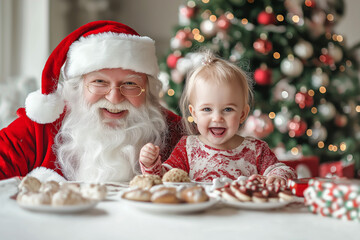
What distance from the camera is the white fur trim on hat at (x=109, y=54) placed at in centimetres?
169

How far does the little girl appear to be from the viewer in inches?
60.0

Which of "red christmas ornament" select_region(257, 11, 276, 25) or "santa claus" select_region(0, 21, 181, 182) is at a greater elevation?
"red christmas ornament" select_region(257, 11, 276, 25)

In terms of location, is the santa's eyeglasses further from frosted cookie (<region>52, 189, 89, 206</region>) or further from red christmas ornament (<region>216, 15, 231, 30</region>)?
red christmas ornament (<region>216, 15, 231, 30</region>)

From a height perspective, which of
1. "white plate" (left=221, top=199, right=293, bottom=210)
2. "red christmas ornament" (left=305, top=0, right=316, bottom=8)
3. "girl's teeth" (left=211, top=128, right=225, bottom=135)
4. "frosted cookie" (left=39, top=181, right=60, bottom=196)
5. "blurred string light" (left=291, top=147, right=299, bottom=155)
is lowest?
"blurred string light" (left=291, top=147, right=299, bottom=155)

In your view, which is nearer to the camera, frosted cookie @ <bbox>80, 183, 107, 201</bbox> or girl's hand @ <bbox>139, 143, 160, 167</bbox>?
frosted cookie @ <bbox>80, 183, 107, 201</bbox>

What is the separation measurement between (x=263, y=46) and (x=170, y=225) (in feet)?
9.78

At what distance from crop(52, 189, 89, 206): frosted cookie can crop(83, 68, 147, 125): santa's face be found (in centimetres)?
84

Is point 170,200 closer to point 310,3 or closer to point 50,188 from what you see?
point 50,188

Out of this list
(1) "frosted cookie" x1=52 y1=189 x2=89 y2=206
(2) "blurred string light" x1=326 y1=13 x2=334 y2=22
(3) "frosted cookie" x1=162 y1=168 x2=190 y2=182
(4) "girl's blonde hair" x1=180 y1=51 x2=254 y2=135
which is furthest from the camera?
(2) "blurred string light" x1=326 y1=13 x2=334 y2=22

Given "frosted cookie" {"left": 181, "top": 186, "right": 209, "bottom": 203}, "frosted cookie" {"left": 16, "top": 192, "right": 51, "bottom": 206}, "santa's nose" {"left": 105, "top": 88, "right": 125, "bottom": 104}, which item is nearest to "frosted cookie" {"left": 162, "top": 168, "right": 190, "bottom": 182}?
"frosted cookie" {"left": 181, "top": 186, "right": 209, "bottom": 203}

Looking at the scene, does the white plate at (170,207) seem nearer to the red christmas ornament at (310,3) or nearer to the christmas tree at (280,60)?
the christmas tree at (280,60)

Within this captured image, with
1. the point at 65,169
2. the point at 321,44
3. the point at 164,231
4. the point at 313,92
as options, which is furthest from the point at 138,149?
the point at 321,44

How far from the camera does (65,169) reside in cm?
173

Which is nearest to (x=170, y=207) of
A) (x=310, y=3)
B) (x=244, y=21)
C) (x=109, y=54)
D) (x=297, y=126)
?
(x=109, y=54)
